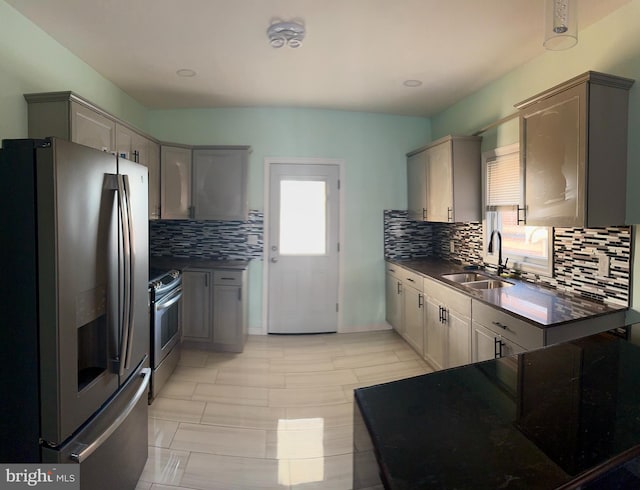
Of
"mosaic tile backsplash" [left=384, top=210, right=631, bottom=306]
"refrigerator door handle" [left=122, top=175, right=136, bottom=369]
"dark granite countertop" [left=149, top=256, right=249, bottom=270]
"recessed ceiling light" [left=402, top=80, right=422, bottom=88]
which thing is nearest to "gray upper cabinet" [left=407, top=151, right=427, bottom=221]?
"mosaic tile backsplash" [left=384, top=210, right=631, bottom=306]

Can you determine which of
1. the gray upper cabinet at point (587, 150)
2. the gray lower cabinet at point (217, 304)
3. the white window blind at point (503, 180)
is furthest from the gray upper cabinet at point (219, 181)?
the gray upper cabinet at point (587, 150)

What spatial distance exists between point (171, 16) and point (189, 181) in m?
1.86

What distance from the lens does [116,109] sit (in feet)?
10.9

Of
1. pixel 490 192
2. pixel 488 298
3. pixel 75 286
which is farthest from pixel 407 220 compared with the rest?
pixel 75 286

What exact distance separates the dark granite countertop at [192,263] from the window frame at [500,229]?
8.21 ft

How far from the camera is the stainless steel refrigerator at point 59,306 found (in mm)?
1274

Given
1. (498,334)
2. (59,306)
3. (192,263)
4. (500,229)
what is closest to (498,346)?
(498,334)

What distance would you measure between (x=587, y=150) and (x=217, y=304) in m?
3.29

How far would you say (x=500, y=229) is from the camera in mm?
3254

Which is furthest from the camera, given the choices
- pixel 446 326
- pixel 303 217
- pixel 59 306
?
pixel 303 217

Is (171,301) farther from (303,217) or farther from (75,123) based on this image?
(303,217)

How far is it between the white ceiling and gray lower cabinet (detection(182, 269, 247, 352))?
1900 mm

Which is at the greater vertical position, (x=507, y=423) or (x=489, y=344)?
(x=507, y=423)

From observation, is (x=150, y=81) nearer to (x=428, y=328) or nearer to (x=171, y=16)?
(x=171, y=16)
